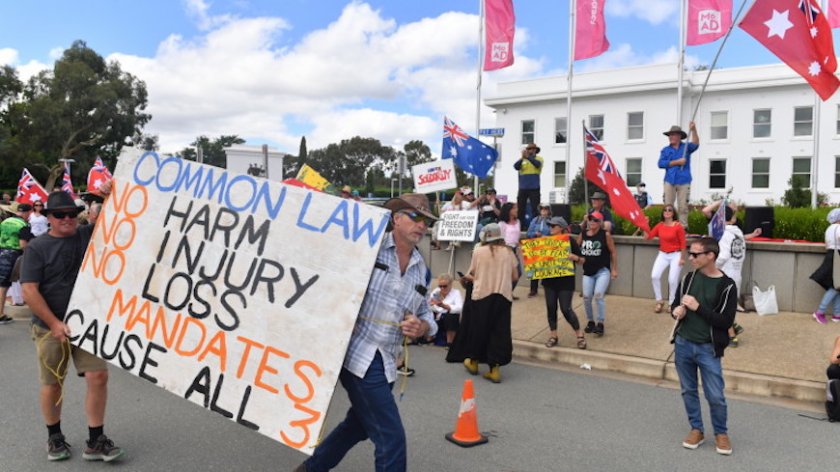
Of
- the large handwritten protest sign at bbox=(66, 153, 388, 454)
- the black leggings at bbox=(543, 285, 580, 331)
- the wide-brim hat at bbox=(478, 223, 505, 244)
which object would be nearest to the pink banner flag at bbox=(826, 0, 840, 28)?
the black leggings at bbox=(543, 285, 580, 331)

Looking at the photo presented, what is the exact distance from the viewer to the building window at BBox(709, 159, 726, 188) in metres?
32.3

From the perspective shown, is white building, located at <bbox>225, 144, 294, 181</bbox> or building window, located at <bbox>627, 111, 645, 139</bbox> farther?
building window, located at <bbox>627, 111, 645, 139</bbox>

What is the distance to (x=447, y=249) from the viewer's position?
531 inches

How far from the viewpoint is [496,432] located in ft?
16.9

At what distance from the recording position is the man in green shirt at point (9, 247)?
9531 mm

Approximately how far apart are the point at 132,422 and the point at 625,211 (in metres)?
6.70

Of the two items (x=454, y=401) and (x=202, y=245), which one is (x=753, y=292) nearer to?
(x=454, y=401)

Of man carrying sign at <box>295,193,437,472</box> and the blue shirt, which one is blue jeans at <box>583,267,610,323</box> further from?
man carrying sign at <box>295,193,437,472</box>

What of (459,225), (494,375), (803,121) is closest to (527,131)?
(803,121)

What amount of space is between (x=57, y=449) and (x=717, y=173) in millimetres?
33713

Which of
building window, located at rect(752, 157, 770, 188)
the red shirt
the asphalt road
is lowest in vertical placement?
the asphalt road

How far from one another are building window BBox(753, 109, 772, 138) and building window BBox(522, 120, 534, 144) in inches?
451

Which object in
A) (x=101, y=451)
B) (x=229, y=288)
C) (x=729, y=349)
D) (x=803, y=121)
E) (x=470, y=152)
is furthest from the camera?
(x=803, y=121)

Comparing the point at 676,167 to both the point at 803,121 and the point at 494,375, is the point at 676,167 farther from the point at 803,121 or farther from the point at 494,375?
the point at 803,121
